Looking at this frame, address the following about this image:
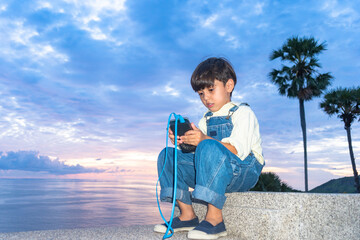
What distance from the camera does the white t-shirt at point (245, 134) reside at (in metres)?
2.30

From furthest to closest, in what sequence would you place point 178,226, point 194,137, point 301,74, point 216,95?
point 301,74
point 216,95
point 178,226
point 194,137

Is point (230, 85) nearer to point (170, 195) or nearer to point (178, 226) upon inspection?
point (170, 195)

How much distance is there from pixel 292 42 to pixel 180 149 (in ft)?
61.9

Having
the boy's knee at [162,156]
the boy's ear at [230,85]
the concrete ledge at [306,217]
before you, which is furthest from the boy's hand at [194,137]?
the concrete ledge at [306,217]

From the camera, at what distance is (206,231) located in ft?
6.98

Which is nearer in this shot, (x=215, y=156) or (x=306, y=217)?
(x=215, y=156)

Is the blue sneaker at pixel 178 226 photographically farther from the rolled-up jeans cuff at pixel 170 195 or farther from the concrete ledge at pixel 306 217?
the concrete ledge at pixel 306 217

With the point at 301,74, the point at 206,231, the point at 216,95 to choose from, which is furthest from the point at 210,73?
the point at 301,74

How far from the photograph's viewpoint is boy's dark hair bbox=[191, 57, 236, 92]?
8.43ft

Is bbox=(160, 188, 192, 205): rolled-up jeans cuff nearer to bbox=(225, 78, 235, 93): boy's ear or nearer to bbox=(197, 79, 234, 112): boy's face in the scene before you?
bbox=(197, 79, 234, 112): boy's face

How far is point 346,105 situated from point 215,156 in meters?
20.4

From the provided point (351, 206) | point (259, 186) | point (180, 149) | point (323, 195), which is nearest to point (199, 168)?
point (180, 149)

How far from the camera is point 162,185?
255cm

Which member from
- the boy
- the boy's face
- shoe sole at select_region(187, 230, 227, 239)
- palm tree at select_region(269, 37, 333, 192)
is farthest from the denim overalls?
palm tree at select_region(269, 37, 333, 192)
